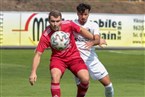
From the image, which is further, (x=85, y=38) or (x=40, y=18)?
(x=40, y=18)

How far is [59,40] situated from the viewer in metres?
11.9

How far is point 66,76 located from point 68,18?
40.3ft

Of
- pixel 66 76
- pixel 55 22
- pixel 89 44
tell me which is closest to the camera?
pixel 55 22

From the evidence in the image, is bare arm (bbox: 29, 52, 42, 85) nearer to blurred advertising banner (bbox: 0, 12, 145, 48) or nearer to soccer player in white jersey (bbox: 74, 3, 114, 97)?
soccer player in white jersey (bbox: 74, 3, 114, 97)

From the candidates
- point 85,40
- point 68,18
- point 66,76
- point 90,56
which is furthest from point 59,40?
point 68,18

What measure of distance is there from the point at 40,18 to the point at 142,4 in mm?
16246

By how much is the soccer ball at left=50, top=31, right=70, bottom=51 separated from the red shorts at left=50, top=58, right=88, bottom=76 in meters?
0.28

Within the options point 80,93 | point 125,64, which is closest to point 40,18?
point 125,64

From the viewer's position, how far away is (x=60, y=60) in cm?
1216

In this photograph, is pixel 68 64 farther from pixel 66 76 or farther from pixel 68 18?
pixel 68 18

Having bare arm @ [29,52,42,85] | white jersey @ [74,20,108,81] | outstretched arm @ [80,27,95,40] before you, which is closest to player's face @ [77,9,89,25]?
white jersey @ [74,20,108,81]

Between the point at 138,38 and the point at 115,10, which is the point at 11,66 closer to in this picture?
the point at 138,38

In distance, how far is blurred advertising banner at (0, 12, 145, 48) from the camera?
32.6 m

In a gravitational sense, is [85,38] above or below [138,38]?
above
